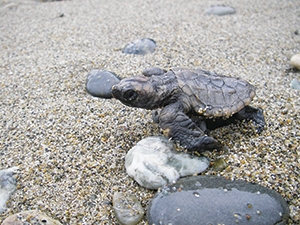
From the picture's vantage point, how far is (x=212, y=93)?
93.4 inches

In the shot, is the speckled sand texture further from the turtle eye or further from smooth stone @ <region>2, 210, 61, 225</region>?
the turtle eye

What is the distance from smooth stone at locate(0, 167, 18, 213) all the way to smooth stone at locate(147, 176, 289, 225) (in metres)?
1.05

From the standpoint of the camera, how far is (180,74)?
2453 millimetres

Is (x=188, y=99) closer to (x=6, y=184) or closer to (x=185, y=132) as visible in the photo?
(x=185, y=132)

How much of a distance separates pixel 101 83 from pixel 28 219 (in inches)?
62.3

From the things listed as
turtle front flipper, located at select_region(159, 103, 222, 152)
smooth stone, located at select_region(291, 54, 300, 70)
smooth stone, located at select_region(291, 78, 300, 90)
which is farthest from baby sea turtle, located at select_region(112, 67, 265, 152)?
smooth stone, located at select_region(291, 54, 300, 70)

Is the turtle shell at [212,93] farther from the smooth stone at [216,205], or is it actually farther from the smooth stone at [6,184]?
the smooth stone at [6,184]

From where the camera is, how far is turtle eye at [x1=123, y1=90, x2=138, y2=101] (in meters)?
2.27

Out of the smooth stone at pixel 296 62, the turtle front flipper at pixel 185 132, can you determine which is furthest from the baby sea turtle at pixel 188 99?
the smooth stone at pixel 296 62

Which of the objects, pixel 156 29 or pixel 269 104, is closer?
pixel 269 104

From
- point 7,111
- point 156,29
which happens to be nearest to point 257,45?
point 156,29

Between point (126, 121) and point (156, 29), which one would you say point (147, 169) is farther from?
point (156, 29)

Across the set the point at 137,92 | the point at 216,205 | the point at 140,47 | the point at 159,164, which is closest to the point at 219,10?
the point at 140,47

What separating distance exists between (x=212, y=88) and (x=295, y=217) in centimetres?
106
